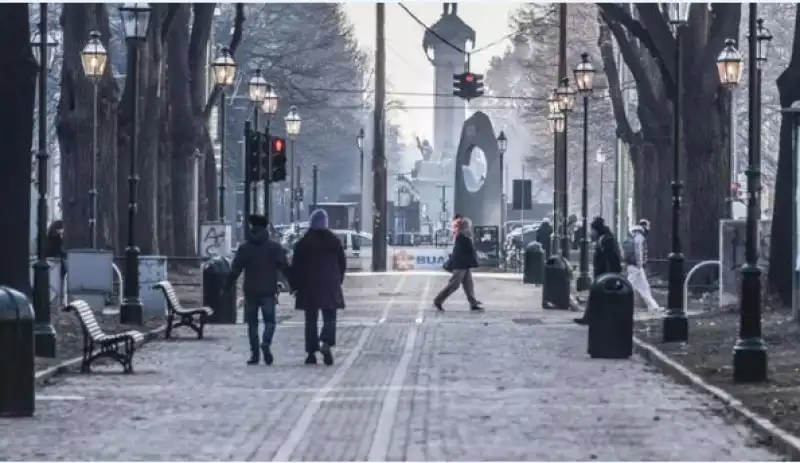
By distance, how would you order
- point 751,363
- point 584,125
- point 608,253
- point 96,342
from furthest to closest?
point 584,125 < point 608,253 < point 96,342 < point 751,363

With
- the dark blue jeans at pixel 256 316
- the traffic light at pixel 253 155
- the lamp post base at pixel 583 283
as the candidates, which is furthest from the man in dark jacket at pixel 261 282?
the lamp post base at pixel 583 283

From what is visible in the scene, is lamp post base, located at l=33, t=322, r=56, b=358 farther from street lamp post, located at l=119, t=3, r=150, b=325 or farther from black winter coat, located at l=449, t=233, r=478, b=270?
black winter coat, located at l=449, t=233, r=478, b=270

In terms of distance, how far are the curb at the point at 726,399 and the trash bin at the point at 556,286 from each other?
11.9m

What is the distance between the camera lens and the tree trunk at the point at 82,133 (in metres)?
39.4

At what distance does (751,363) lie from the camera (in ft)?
66.5

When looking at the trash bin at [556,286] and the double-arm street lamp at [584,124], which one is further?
the double-arm street lamp at [584,124]

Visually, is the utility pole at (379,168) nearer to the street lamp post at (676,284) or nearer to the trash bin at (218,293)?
the trash bin at (218,293)

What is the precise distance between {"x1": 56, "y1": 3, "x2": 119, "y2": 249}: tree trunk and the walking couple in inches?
613

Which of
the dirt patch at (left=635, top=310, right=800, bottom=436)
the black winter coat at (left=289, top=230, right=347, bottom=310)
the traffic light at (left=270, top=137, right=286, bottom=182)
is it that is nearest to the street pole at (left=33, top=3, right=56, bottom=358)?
the black winter coat at (left=289, top=230, right=347, bottom=310)

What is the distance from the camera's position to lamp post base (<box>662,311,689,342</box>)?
27125 millimetres

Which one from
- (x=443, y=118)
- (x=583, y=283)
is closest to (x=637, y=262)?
(x=583, y=283)

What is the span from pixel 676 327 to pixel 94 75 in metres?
13.9

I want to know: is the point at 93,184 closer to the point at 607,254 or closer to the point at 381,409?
the point at 607,254

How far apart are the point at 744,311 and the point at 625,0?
2625 centimetres
